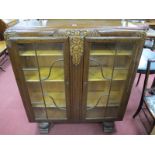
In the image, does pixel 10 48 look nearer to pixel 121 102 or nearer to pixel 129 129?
pixel 121 102

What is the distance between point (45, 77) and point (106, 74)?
1.72ft

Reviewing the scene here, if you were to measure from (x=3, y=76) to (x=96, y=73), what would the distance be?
2.05m

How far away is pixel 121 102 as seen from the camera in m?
1.42

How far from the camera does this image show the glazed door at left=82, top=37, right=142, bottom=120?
1.08 metres

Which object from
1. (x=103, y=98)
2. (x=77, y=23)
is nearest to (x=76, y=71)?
(x=77, y=23)

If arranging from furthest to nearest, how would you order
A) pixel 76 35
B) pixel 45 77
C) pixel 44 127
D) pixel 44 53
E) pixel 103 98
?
pixel 44 127 < pixel 103 98 < pixel 45 77 < pixel 44 53 < pixel 76 35

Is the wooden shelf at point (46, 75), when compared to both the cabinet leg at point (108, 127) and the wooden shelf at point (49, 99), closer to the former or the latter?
the wooden shelf at point (49, 99)

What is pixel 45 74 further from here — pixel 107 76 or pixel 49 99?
pixel 107 76

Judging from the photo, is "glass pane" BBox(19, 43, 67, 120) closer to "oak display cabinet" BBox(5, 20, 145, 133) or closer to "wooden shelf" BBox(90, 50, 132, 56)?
"oak display cabinet" BBox(5, 20, 145, 133)

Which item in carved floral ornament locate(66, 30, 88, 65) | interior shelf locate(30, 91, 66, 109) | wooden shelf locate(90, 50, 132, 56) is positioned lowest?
interior shelf locate(30, 91, 66, 109)

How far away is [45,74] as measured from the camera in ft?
4.19

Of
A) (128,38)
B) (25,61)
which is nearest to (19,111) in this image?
(25,61)

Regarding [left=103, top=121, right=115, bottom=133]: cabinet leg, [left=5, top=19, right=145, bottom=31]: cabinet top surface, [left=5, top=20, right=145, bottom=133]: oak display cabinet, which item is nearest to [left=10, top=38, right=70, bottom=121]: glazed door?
[left=5, top=20, right=145, bottom=133]: oak display cabinet

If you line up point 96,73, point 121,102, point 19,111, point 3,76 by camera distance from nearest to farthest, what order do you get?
point 96,73
point 121,102
point 19,111
point 3,76
